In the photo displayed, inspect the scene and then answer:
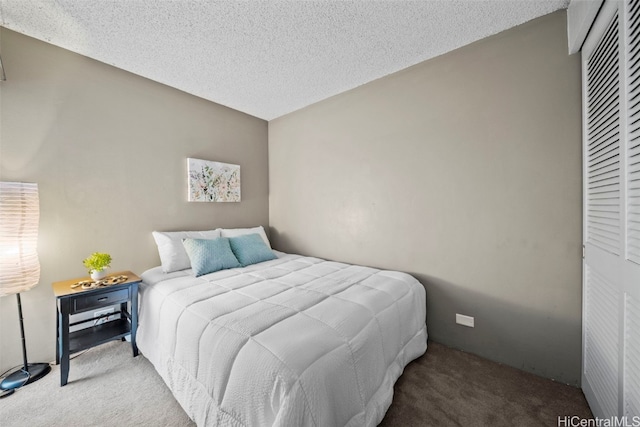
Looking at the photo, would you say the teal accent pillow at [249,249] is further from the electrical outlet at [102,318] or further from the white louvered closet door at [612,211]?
the white louvered closet door at [612,211]

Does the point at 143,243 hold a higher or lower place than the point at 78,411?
higher

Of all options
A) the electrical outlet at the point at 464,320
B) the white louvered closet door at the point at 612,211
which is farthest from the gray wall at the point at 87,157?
the white louvered closet door at the point at 612,211

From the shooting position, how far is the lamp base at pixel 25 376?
5.57 ft

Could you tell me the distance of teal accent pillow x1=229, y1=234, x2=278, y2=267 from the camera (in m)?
2.63

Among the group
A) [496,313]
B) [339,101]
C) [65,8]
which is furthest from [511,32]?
[65,8]

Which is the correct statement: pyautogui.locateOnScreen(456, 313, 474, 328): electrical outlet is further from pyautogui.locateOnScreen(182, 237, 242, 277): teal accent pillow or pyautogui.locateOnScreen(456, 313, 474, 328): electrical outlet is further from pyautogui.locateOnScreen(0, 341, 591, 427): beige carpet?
pyautogui.locateOnScreen(182, 237, 242, 277): teal accent pillow

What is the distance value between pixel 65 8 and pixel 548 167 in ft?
11.4

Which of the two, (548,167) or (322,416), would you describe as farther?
(548,167)

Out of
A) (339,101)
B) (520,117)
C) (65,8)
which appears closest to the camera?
(65,8)

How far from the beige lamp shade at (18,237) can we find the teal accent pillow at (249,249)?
142 centimetres

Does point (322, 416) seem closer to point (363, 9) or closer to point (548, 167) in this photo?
point (548, 167)

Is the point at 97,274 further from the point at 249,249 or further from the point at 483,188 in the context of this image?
the point at 483,188

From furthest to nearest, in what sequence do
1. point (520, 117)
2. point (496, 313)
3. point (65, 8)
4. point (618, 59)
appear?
1. point (496, 313)
2. point (520, 117)
3. point (65, 8)
4. point (618, 59)

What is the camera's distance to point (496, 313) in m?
1.98
